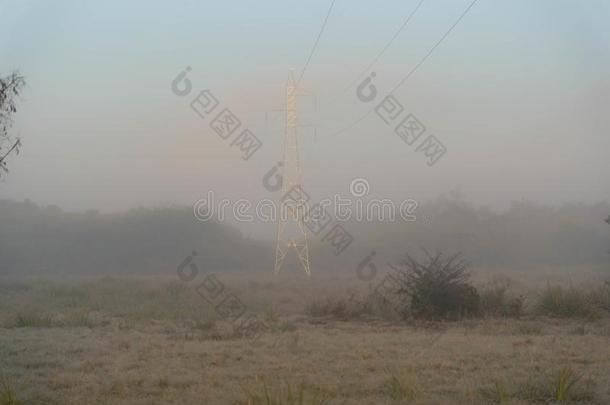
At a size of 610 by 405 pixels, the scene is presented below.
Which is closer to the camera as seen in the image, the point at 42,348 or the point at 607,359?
the point at 607,359

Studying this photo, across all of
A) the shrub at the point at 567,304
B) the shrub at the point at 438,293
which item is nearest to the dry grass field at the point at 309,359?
the shrub at the point at 567,304

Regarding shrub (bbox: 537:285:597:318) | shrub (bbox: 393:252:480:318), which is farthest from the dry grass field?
shrub (bbox: 393:252:480:318)

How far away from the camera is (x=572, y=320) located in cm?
2159

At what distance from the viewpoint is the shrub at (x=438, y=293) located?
75.1 ft

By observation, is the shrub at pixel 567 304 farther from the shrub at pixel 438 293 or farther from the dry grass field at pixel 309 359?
the shrub at pixel 438 293

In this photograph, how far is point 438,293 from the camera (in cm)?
2294

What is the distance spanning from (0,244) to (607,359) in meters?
59.5

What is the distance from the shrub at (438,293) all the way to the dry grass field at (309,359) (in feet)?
2.52

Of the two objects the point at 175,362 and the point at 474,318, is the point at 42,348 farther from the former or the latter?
the point at 474,318

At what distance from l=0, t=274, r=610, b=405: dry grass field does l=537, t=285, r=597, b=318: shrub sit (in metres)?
0.22

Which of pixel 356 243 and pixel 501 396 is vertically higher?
pixel 356 243

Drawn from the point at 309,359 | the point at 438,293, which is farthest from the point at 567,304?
the point at 309,359

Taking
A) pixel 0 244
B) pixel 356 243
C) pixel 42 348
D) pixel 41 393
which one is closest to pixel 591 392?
pixel 41 393

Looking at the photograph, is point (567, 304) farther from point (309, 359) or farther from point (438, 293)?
point (309, 359)
